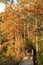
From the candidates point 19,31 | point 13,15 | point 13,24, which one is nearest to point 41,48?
point 19,31

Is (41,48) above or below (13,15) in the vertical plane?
below

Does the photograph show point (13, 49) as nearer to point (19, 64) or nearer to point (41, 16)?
point (19, 64)

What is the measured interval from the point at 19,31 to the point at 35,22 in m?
1.75

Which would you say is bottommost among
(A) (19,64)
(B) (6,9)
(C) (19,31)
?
(A) (19,64)

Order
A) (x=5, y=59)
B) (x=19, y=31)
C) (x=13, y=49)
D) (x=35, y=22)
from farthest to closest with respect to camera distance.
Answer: (x=5, y=59) → (x=13, y=49) → (x=19, y=31) → (x=35, y=22)

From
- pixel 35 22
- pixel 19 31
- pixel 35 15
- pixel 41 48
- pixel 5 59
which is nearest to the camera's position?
pixel 35 15

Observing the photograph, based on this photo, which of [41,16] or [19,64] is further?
[19,64]

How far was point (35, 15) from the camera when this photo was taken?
1132 cm

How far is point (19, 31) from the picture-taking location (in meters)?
13.8

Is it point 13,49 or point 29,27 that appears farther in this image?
point 13,49

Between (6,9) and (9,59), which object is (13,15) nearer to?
(6,9)

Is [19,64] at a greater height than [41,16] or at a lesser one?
lesser

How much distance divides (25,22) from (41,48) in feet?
12.4

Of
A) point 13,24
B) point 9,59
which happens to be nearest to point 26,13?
point 13,24
